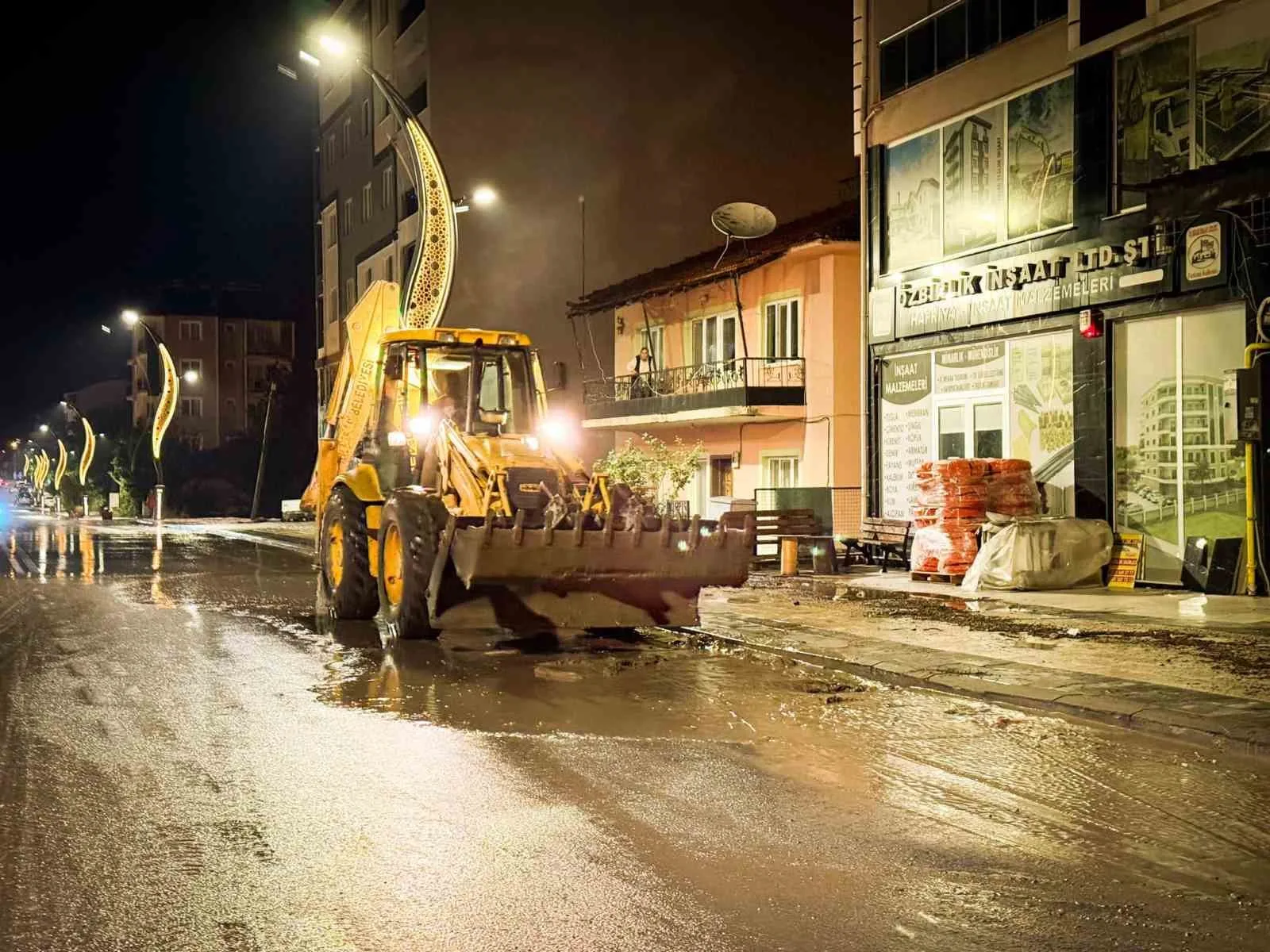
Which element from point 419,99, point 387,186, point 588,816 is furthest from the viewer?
point 387,186

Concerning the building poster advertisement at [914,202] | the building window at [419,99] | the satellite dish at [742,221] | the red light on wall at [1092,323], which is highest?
the building window at [419,99]

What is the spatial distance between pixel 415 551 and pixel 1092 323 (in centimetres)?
1087

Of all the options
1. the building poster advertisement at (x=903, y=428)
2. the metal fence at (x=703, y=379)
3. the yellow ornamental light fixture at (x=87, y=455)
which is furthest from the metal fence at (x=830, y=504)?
the yellow ornamental light fixture at (x=87, y=455)

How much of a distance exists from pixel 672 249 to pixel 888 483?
1790 cm

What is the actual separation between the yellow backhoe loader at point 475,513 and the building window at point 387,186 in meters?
31.8

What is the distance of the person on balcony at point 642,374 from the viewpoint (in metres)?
34.2

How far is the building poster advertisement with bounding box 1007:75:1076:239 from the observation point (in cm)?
1945

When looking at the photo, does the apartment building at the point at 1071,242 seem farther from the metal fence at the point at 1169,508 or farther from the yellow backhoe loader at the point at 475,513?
the yellow backhoe loader at the point at 475,513

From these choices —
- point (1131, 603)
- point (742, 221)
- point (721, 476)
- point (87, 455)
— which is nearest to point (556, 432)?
point (1131, 603)

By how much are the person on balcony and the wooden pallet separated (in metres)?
14.8

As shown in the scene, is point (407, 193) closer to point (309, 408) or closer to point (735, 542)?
point (309, 408)

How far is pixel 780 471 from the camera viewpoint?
3089 cm

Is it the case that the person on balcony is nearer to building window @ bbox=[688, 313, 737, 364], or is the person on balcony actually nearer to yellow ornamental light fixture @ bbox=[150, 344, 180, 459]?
building window @ bbox=[688, 313, 737, 364]

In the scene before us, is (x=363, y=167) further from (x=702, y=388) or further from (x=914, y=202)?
(x=914, y=202)
